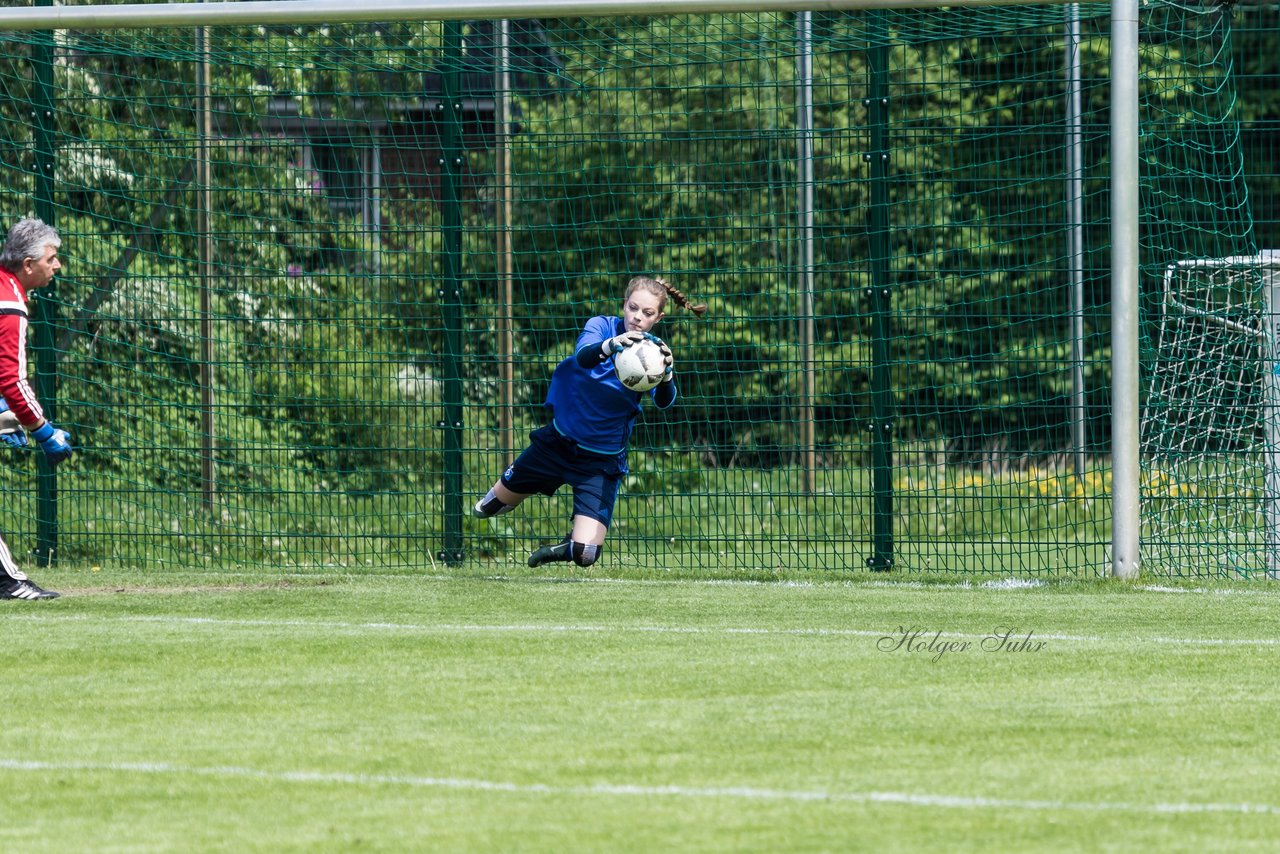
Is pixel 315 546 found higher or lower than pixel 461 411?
lower

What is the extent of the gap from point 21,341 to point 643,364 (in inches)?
110

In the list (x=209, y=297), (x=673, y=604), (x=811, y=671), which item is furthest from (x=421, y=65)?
(x=811, y=671)

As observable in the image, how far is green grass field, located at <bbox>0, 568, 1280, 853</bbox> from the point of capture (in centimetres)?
399

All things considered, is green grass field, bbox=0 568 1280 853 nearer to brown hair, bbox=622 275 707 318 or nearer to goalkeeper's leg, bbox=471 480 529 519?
goalkeeper's leg, bbox=471 480 529 519

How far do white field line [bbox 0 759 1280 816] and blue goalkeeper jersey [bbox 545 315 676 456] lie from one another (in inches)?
168

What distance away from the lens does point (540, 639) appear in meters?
6.89

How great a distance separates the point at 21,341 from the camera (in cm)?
792

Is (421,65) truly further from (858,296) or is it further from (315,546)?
(858,296)

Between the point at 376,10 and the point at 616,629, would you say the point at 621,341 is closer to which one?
the point at 616,629

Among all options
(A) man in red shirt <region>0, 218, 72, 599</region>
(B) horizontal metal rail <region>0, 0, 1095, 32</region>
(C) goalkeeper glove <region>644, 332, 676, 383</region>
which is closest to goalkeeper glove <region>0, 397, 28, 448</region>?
(A) man in red shirt <region>0, 218, 72, 599</region>

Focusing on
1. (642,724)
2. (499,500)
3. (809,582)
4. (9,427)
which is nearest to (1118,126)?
(809,582)

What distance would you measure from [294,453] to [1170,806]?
25.9 feet

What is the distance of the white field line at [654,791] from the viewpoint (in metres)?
4.12
